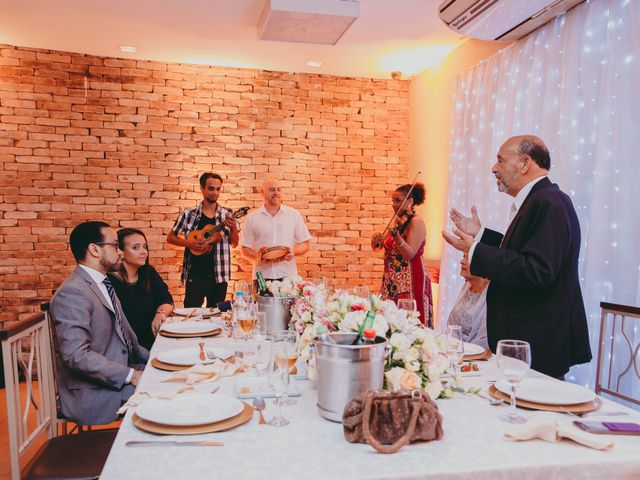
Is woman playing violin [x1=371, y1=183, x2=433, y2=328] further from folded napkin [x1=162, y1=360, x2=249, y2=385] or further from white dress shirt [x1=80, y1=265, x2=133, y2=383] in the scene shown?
folded napkin [x1=162, y1=360, x2=249, y2=385]

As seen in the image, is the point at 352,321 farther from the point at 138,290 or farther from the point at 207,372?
the point at 138,290

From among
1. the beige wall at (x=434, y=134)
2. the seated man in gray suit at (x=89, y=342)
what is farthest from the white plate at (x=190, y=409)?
the beige wall at (x=434, y=134)

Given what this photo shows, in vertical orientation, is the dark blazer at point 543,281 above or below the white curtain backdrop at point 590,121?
below

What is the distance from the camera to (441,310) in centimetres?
518

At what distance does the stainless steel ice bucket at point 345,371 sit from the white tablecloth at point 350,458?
0.20ft

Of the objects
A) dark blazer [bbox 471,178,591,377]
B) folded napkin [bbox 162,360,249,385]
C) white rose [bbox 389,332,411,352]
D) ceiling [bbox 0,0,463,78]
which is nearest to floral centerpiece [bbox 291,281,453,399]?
white rose [bbox 389,332,411,352]

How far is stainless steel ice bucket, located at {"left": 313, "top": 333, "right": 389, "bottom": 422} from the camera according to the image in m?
1.39

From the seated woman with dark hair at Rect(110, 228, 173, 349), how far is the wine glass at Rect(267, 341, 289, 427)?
1.91m

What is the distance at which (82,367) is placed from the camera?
2.24m

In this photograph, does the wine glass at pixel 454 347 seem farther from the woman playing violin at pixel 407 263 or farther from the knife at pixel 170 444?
the woman playing violin at pixel 407 263

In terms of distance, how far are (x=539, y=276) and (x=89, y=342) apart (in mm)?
1880

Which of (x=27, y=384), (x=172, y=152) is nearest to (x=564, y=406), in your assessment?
(x=27, y=384)

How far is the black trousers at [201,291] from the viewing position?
482 cm

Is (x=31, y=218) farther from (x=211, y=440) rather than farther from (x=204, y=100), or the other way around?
(x=211, y=440)
